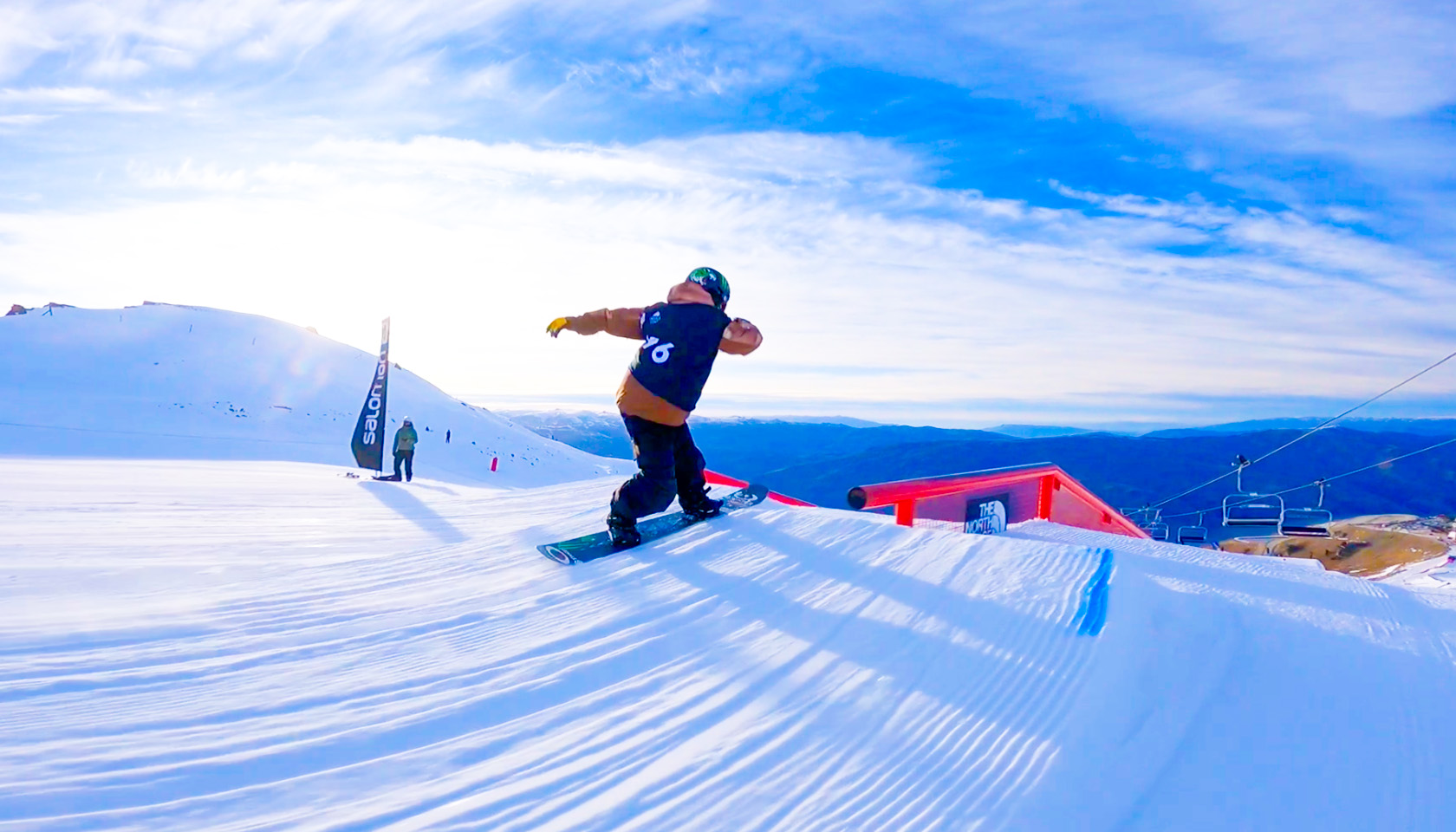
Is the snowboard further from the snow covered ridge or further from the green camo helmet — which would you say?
the snow covered ridge

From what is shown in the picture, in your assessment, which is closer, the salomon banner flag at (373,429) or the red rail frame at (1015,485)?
the red rail frame at (1015,485)

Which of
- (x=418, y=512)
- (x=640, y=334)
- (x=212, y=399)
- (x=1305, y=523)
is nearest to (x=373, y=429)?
(x=418, y=512)

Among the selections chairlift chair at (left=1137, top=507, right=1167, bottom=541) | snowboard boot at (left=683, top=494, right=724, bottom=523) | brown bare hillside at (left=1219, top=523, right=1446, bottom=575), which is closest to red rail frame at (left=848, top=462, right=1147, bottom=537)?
chairlift chair at (left=1137, top=507, right=1167, bottom=541)

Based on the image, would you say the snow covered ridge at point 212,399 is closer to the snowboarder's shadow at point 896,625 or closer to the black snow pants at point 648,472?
the black snow pants at point 648,472

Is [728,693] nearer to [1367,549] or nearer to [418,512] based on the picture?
[418,512]

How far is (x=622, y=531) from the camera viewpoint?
15.1 ft

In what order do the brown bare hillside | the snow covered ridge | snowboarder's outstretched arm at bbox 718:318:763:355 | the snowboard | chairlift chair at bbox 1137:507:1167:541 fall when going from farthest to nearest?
the snow covered ridge, the brown bare hillside, chairlift chair at bbox 1137:507:1167:541, snowboarder's outstretched arm at bbox 718:318:763:355, the snowboard

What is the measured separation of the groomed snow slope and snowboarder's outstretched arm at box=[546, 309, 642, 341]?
1.31 m

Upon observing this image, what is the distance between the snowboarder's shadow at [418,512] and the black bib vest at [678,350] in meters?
1.86

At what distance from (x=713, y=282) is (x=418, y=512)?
4.00 metres

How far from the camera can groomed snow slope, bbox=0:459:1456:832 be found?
1.95 m

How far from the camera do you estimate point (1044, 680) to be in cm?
258

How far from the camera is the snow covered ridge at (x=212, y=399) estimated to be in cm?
2572

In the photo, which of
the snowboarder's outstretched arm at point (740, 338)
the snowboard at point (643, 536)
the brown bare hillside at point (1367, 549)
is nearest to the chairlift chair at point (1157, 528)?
the snowboard at point (643, 536)
